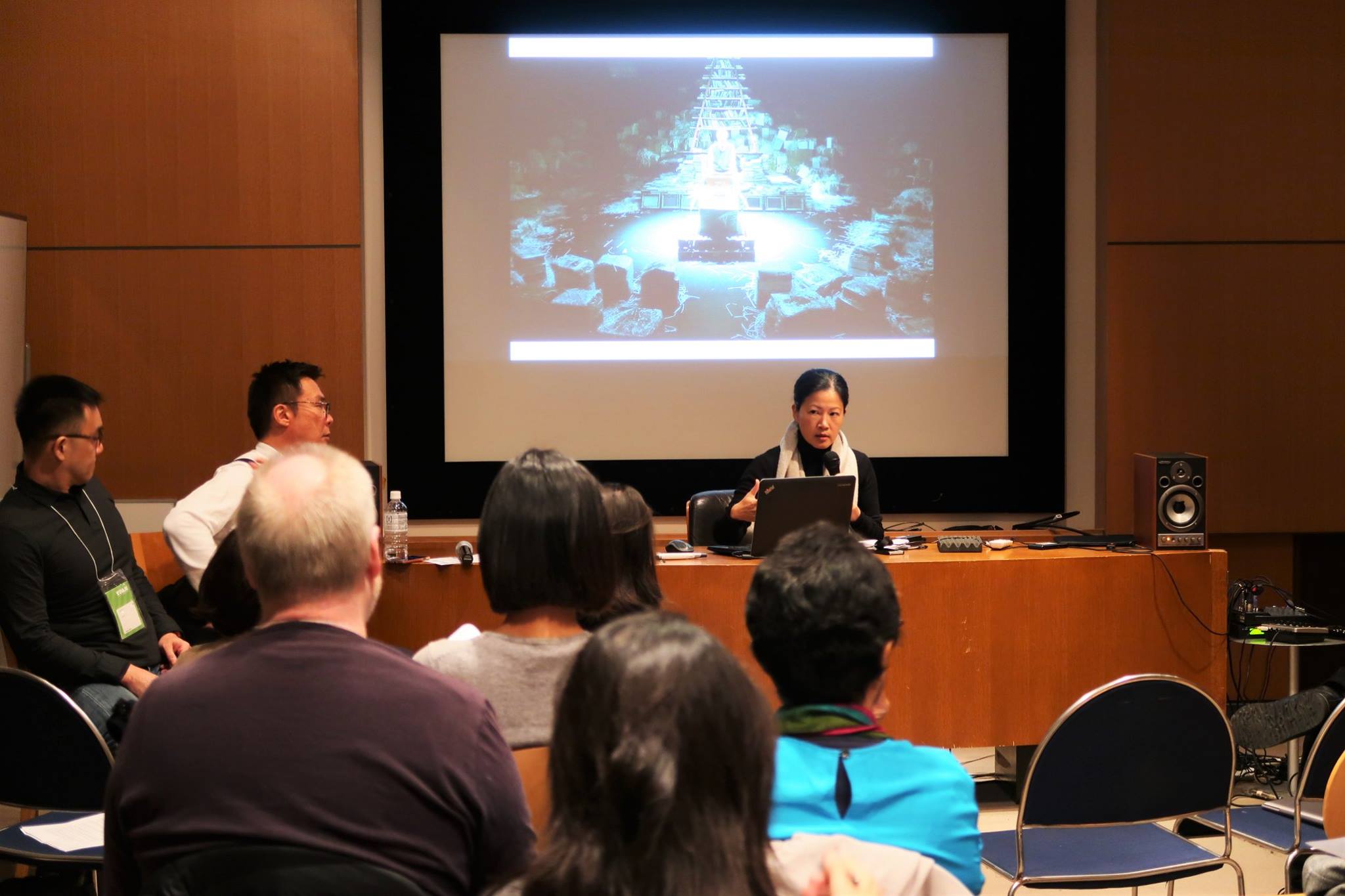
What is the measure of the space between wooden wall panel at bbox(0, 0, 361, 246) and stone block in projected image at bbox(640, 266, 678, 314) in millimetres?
1383

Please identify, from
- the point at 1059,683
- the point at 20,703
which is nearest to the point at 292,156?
the point at 20,703

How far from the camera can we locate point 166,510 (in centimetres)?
530

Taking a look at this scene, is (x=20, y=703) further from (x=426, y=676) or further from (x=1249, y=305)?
(x=1249, y=305)

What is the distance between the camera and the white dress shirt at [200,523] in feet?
12.2

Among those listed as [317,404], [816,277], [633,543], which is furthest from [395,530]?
[816,277]

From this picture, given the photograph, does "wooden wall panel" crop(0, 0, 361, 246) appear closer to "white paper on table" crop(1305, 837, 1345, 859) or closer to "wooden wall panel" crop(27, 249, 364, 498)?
"wooden wall panel" crop(27, 249, 364, 498)

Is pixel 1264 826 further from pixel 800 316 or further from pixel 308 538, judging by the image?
pixel 800 316


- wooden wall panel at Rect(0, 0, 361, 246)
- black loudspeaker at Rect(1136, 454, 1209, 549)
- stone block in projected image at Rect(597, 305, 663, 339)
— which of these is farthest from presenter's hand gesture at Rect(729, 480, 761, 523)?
wooden wall panel at Rect(0, 0, 361, 246)

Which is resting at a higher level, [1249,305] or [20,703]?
[1249,305]

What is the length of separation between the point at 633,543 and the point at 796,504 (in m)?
1.48

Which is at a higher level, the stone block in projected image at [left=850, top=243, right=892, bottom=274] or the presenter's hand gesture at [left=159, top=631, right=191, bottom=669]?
the stone block in projected image at [left=850, top=243, right=892, bottom=274]

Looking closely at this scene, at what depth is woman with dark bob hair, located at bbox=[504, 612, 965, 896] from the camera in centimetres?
93

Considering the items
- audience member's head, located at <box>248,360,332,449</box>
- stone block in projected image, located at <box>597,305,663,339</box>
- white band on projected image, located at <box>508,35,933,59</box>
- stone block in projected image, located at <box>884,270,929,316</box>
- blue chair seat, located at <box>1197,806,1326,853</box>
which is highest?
white band on projected image, located at <box>508,35,933,59</box>

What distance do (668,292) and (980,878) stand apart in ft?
14.1
